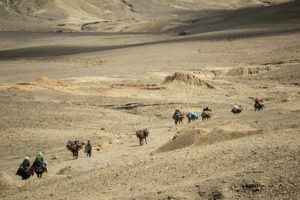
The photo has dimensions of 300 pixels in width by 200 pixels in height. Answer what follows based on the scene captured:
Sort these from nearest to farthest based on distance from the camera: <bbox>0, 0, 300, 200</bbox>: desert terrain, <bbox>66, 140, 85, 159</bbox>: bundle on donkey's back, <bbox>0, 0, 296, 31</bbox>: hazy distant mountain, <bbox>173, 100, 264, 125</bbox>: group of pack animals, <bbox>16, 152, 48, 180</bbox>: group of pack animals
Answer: <bbox>0, 0, 300, 200</bbox>: desert terrain, <bbox>16, 152, 48, 180</bbox>: group of pack animals, <bbox>66, 140, 85, 159</bbox>: bundle on donkey's back, <bbox>173, 100, 264, 125</bbox>: group of pack animals, <bbox>0, 0, 296, 31</bbox>: hazy distant mountain

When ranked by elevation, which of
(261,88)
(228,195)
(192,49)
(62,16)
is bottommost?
(228,195)

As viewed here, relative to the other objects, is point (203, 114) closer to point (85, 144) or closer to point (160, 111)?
point (160, 111)

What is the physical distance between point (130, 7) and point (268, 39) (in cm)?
8936

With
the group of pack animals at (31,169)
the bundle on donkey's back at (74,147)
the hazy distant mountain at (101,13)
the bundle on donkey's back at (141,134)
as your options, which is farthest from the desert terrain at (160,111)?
the hazy distant mountain at (101,13)

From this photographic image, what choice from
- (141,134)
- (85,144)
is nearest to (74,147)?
(85,144)

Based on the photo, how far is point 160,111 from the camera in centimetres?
2984

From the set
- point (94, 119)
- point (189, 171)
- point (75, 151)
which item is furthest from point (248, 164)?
point (94, 119)

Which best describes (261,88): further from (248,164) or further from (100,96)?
(248,164)

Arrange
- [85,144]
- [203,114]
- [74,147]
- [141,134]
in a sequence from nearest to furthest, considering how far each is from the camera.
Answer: [74,147]
[141,134]
[85,144]
[203,114]

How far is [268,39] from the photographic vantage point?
60281 millimetres

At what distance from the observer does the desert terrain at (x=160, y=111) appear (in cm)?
1130

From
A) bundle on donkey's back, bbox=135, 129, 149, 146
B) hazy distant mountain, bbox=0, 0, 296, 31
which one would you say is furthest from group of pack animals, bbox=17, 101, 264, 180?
hazy distant mountain, bbox=0, 0, 296, 31

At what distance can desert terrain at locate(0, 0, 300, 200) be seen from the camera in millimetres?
11305

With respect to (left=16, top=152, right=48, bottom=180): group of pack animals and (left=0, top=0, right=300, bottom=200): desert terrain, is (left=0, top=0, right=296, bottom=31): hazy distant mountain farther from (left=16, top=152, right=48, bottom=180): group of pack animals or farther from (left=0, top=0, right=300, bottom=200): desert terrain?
(left=16, top=152, right=48, bottom=180): group of pack animals
